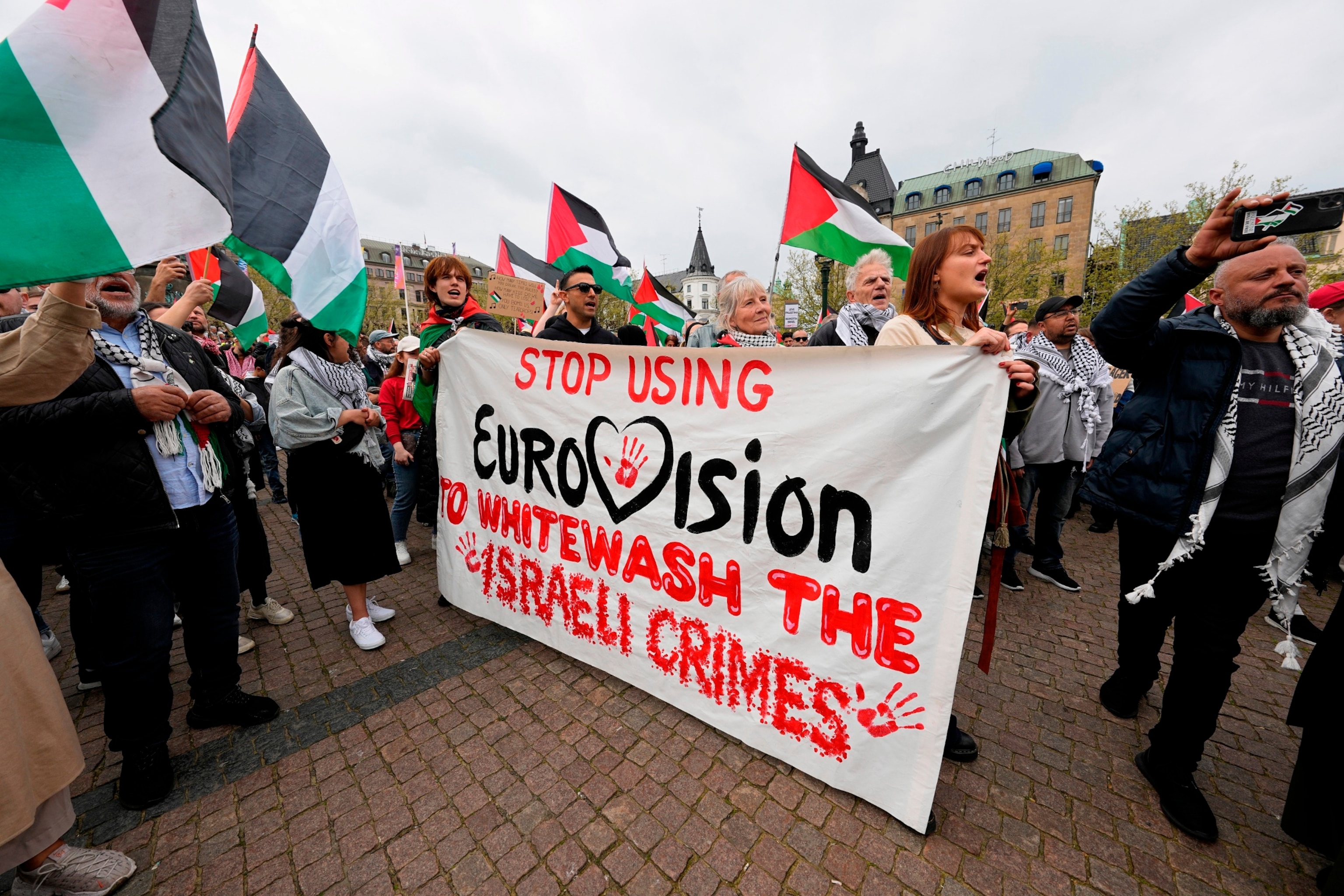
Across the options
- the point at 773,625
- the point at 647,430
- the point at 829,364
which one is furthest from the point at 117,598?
the point at 829,364

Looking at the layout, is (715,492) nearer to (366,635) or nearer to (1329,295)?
(366,635)

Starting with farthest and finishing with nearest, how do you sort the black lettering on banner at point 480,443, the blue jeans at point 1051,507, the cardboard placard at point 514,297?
the cardboard placard at point 514,297
the blue jeans at point 1051,507
the black lettering on banner at point 480,443

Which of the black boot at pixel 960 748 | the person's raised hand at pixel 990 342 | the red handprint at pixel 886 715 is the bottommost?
the black boot at pixel 960 748

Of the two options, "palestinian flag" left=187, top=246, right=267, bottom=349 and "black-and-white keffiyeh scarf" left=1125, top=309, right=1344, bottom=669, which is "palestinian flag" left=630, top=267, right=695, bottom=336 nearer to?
"palestinian flag" left=187, top=246, right=267, bottom=349

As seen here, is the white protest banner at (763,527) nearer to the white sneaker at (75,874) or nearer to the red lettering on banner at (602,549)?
the red lettering on banner at (602,549)

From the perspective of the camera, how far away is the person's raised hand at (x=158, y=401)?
1939mm

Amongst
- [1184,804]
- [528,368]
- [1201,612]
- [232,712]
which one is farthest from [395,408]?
[1184,804]

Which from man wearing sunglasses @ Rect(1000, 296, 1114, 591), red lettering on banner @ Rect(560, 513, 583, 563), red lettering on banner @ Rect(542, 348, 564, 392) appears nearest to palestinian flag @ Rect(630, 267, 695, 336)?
man wearing sunglasses @ Rect(1000, 296, 1114, 591)

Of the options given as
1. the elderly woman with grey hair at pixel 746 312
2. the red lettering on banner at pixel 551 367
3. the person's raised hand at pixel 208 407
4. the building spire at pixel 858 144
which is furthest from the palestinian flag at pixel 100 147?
the building spire at pixel 858 144

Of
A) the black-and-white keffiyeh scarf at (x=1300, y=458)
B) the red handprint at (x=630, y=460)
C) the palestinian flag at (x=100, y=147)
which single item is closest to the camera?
the palestinian flag at (x=100, y=147)

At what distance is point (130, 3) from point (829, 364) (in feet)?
7.94

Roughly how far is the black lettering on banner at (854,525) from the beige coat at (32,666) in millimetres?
2485

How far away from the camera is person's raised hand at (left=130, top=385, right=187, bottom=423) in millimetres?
1939

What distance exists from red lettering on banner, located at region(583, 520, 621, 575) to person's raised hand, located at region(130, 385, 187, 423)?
1.73 meters
